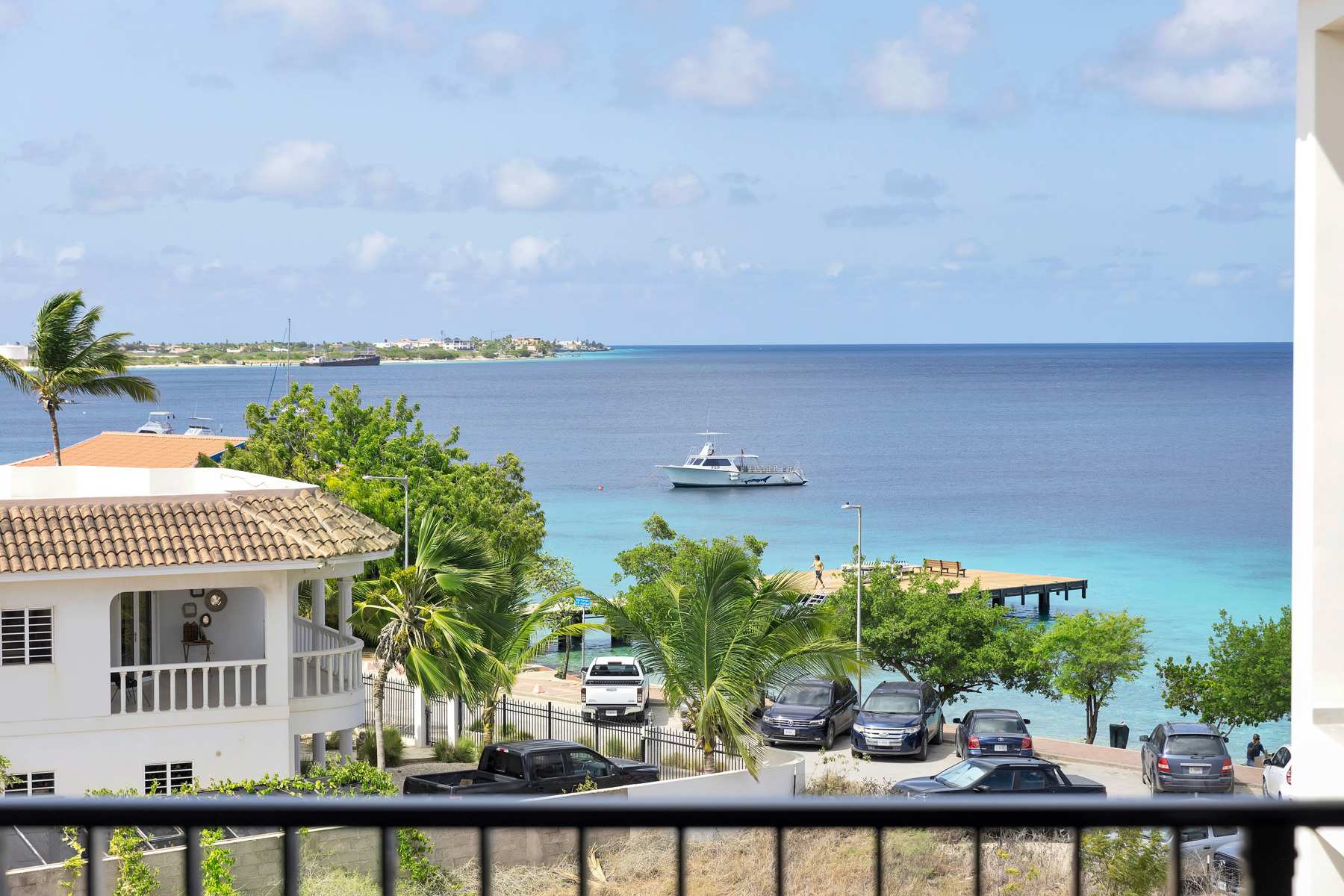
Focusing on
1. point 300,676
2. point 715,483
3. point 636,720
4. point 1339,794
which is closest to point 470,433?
point 715,483

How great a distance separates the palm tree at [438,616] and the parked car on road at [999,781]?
7764 mm

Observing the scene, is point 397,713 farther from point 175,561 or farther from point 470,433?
point 470,433

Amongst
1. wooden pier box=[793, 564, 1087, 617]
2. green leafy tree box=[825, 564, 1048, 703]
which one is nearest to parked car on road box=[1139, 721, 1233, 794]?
green leafy tree box=[825, 564, 1048, 703]

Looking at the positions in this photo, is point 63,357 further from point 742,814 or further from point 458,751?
point 742,814

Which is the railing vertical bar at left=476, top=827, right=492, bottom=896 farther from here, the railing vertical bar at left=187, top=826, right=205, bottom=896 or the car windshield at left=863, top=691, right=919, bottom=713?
the car windshield at left=863, top=691, right=919, bottom=713

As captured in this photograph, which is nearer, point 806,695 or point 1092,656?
point 806,695

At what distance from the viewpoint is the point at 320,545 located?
2094 cm

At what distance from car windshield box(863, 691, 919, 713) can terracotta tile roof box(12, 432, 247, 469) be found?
3337cm

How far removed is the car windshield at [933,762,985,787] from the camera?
24.0 m

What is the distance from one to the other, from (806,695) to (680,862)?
32476 millimetres

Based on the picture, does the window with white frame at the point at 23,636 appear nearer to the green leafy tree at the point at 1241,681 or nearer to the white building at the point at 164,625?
the white building at the point at 164,625

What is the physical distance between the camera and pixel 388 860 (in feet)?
10.2

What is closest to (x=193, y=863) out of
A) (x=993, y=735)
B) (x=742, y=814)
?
(x=742, y=814)

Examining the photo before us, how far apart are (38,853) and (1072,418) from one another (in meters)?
180
